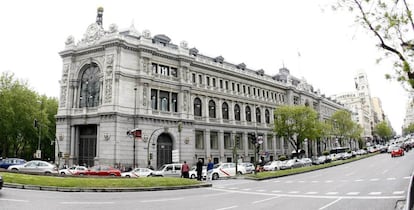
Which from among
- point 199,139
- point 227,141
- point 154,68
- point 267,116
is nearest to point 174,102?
point 154,68

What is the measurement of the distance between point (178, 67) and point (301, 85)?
43.4 metres

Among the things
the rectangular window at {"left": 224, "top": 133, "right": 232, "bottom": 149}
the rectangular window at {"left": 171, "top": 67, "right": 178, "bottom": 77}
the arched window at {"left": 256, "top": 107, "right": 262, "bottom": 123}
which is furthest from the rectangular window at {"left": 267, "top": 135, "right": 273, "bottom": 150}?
the rectangular window at {"left": 171, "top": 67, "right": 178, "bottom": 77}

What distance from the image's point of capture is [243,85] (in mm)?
61312

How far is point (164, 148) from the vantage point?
4506 centimetres

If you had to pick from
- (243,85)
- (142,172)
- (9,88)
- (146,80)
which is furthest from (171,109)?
(9,88)

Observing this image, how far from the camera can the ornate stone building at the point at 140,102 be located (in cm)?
4066

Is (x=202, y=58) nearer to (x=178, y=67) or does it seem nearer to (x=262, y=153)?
(x=178, y=67)

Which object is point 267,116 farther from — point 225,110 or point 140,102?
point 140,102

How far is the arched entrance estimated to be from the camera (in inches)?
1743

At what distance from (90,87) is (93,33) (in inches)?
304

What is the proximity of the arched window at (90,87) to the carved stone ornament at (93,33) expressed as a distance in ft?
11.8

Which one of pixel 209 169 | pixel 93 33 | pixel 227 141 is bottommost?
pixel 209 169

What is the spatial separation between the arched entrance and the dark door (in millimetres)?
8518

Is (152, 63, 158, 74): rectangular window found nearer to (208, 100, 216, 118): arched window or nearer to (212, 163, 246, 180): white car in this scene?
(208, 100, 216, 118): arched window
